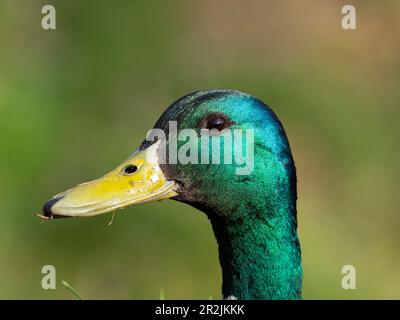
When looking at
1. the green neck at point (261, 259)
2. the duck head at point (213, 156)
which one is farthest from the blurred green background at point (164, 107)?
the duck head at point (213, 156)

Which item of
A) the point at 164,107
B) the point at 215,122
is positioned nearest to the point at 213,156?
the point at 215,122

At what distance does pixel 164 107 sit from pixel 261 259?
3438 mm

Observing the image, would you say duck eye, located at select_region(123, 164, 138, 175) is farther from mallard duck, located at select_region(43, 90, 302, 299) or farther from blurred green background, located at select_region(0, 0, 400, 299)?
blurred green background, located at select_region(0, 0, 400, 299)

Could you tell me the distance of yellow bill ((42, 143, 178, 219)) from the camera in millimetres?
3719

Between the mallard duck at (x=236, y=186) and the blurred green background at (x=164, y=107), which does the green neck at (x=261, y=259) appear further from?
the blurred green background at (x=164, y=107)

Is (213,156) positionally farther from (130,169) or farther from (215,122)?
(130,169)

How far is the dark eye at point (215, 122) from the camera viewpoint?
384 cm

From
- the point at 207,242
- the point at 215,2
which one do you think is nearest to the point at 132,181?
the point at 207,242

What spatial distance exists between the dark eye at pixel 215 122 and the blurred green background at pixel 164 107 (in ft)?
7.76

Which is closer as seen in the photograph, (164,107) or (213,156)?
(213,156)

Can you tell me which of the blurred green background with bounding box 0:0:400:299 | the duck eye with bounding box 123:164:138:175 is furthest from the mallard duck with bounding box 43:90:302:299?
the blurred green background with bounding box 0:0:400:299

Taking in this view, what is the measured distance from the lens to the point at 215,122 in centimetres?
384
